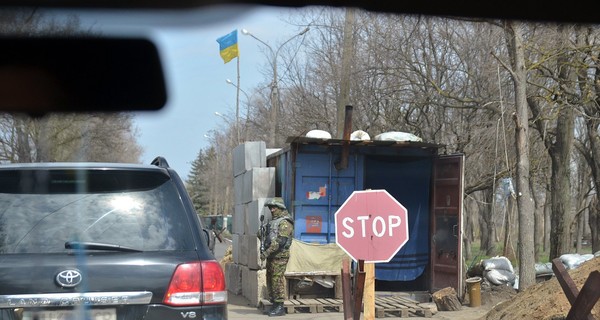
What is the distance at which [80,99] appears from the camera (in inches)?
345

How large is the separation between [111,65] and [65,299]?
3279 mm

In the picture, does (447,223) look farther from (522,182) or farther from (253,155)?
(253,155)

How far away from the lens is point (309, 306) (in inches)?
464

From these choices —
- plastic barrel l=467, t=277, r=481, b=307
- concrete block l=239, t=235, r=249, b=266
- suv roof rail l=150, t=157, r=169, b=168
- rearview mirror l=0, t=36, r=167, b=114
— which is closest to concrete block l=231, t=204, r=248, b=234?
concrete block l=239, t=235, r=249, b=266

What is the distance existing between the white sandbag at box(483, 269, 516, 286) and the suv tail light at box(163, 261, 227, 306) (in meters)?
10.5

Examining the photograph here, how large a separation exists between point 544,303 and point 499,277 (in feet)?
18.3

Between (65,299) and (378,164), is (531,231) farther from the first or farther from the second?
(65,299)

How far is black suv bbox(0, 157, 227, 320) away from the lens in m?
4.06

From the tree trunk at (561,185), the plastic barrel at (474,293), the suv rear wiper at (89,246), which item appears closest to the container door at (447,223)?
the plastic barrel at (474,293)

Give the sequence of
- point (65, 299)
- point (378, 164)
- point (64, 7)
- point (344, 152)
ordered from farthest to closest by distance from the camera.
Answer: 1. point (378, 164)
2. point (344, 152)
3. point (64, 7)
4. point (65, 299)

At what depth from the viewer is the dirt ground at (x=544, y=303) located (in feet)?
26.9

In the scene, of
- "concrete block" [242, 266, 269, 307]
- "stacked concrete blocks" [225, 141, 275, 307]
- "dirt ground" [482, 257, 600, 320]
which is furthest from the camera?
"stacked concrete blocks" [225, 141, 275, 307]

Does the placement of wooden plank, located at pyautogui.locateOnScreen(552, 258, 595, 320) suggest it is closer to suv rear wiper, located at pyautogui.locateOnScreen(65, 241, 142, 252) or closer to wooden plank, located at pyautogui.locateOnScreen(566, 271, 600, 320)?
wooden plank, located at pyautogui.locateOnScreen(566, 271, 600, 320)

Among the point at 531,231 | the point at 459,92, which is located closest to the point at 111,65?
the point at 531,231
